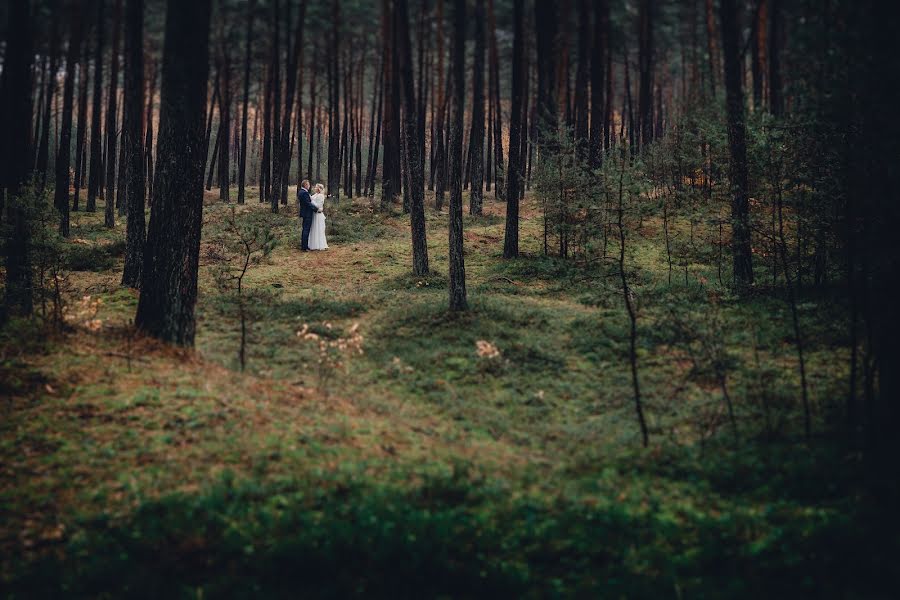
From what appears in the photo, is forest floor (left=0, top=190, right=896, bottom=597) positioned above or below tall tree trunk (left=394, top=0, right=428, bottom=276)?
below

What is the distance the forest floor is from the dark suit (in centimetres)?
723

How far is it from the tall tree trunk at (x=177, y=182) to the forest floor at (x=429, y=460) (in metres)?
0.74

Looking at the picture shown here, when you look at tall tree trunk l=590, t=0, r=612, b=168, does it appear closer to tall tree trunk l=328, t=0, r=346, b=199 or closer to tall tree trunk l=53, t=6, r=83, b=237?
tall tree trunk l=328, t=0, r=346, b=199

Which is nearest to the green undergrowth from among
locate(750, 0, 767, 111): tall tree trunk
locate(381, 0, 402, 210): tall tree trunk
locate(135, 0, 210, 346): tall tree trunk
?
locate(135, 0, 210, 346): tall tree trunk

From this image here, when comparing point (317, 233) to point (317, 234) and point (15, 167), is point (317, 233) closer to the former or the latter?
point (317, 234)

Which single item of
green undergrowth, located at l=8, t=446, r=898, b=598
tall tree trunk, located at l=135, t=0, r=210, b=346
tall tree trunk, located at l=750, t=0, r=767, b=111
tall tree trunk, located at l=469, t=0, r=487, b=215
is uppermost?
tall tree trunk, located at l=750, t=0, r=767, b=111

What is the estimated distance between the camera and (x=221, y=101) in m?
28.5

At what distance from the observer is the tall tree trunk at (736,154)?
1264cm

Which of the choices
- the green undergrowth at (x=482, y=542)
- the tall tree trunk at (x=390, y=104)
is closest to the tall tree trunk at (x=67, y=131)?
the tall tree trunk at (x=390, y=104)

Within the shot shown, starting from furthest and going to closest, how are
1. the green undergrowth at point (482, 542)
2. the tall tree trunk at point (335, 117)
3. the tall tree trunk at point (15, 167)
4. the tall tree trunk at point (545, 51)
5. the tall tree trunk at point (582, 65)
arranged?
the tall tree trunk at point (335, 117) < the tall tree trunk at point (582, 65) < the tall tree trunk at point (545, 51) < the tall tree trunk at point (15, 167) < the green undergrowth at point (482, 542)

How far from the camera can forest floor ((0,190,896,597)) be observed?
4562 mm

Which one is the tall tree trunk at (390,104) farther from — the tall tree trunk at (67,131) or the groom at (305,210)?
the tall tree trunk at (67,131)

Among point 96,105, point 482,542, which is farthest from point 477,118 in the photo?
point 96,105

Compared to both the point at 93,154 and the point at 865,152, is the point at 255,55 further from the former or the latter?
the point at 865,152
